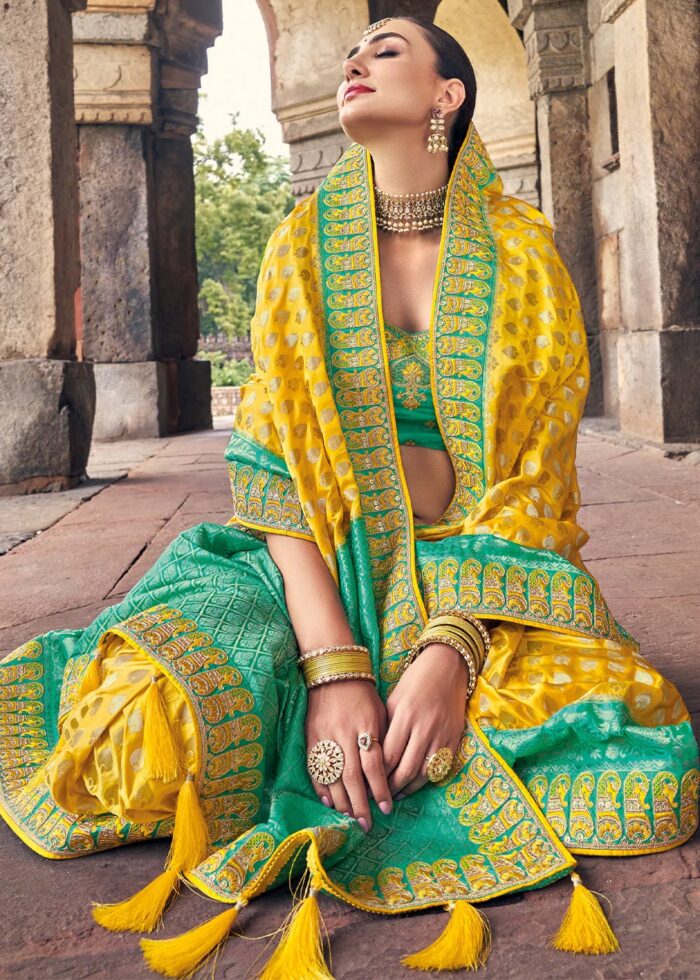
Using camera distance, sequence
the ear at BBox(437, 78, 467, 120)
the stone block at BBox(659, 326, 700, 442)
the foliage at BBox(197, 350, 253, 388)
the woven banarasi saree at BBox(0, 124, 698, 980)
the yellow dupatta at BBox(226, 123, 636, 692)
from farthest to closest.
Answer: the foliage at BBox(197, 350, 253, 388)
the stone block at BBox(659, 326, 700, 442)
the ear at BBox(437, 78, 467, 120)
the yellow dupatta at BBox(226, 123, 636, 692)
the woven banarasi saree at BBox(0, 124, 698, 980)

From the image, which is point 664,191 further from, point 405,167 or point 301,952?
point 301,952

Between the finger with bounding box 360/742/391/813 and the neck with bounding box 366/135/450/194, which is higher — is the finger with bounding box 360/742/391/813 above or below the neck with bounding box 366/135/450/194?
below

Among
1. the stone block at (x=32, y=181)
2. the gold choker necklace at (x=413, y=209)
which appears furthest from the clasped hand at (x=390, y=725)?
the stone block at (x=32, y=181)

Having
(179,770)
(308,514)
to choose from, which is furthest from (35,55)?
(179,770)

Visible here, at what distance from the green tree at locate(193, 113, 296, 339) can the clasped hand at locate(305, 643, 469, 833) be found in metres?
27.1

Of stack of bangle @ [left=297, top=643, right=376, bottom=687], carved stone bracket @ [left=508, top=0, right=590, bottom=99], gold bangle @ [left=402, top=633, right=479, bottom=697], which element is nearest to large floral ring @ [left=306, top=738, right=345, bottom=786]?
stack of bangle @ [left=297, top=643, right=376, bottom=687]

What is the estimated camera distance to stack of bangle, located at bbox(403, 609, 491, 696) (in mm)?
1580

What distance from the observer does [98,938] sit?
4.18 feet

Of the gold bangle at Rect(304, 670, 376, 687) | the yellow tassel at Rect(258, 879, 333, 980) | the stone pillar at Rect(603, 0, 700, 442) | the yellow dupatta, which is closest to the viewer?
the yellow tassel at Rect(258, 879, 333, 980)

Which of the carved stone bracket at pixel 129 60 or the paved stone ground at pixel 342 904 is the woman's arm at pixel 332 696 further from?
the carved stone bracket at pixel 129 60

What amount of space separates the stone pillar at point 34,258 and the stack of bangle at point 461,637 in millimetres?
4234

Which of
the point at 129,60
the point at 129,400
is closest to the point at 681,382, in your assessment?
the point at 129,400

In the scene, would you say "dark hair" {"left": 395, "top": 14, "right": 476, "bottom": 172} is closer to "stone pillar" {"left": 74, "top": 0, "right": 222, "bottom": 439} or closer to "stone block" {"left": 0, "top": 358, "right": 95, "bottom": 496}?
"stone block" {"left": 0, "top": 358, "right": 95, "bottom": 496}

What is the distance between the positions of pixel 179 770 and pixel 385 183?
1.11 meters
